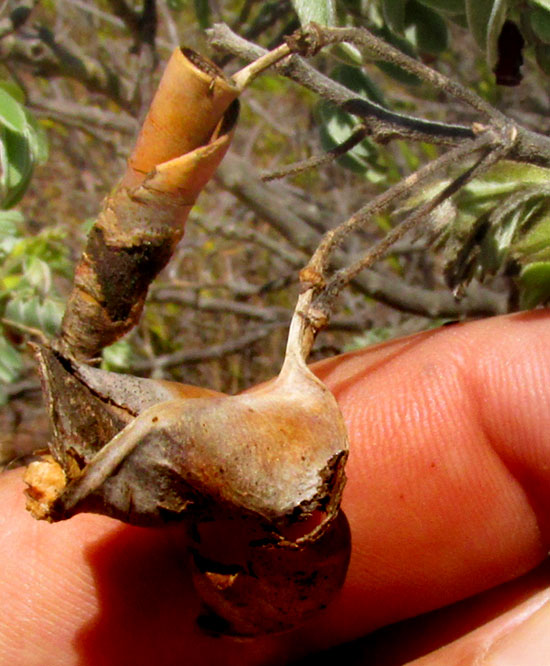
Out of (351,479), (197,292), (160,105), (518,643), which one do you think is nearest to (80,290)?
(160,105)

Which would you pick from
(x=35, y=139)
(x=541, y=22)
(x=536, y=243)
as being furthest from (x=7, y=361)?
(x=541, y=22)

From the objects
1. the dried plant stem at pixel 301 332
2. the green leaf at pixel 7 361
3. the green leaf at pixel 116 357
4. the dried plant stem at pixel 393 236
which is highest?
the dried plant stem at pixel 393 236

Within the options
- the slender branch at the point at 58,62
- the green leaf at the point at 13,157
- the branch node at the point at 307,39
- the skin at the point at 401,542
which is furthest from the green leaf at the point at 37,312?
the branch node at the point at 307,39

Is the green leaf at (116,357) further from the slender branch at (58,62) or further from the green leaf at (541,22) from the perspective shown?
the green leaf at (541,22)

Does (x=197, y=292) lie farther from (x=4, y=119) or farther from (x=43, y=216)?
(x=43, y=216)

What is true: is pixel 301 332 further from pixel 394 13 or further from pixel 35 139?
pixel 35 139

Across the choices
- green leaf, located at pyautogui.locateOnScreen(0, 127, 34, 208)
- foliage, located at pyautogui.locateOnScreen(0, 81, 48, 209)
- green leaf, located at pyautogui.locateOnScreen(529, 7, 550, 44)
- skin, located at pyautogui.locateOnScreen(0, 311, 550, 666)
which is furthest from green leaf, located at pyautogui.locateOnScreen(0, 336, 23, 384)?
green leaf, located at pyautogui.locateOnScreen(529, 7, 550, 44)
